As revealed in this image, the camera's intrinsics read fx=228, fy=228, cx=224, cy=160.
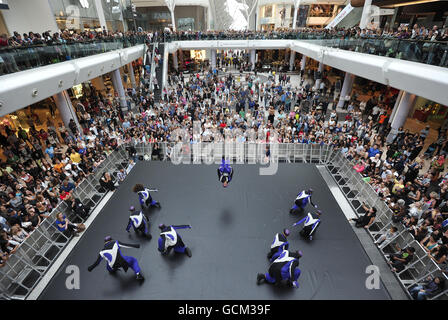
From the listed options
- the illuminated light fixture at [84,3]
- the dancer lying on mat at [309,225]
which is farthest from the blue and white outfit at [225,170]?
the illuminated light fixture at [84,3]

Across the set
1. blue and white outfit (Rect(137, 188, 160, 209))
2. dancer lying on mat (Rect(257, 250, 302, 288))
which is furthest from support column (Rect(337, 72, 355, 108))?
blue and white outfit (Rect(137, 188, 160, 209))

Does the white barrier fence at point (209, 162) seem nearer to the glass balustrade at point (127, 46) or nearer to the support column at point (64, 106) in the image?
the support column at point (64, 106)

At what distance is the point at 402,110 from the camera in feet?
37.1

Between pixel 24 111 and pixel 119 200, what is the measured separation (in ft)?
41.3

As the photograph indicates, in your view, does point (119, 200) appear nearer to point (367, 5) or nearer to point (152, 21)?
point (367, 5)

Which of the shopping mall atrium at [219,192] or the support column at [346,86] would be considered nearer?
the shopping mall atrium at [219,192]

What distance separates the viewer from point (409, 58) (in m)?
9.91

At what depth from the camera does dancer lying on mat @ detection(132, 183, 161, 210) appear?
719 cm

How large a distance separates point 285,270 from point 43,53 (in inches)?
490

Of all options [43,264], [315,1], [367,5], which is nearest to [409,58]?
[367,5]

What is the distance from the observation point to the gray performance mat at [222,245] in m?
5.33

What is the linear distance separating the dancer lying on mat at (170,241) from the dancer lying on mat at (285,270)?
209cm

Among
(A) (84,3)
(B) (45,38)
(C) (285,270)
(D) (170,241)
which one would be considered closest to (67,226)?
(D) (170,241)

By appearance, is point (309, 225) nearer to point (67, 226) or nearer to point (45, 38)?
point (67, 226)
